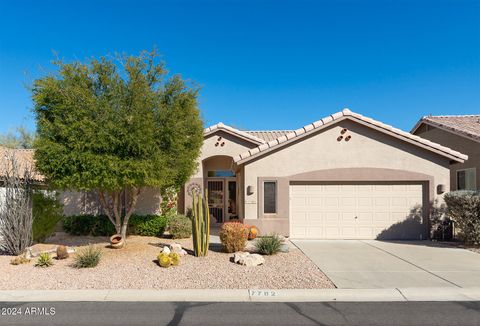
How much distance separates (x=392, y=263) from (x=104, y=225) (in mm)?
11310

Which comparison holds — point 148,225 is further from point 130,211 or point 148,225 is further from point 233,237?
point 233,237

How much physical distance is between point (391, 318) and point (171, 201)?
12.0m

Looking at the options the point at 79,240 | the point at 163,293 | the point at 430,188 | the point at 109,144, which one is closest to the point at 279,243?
the point at 163,293

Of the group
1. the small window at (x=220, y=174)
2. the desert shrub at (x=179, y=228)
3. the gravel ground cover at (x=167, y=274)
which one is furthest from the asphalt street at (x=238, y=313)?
the small window at (x=220, y=174)

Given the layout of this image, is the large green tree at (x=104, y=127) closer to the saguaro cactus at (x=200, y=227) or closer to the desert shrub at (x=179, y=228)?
the saguaro cactus at (x=200, y=227)

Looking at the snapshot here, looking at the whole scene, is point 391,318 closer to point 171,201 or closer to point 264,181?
point 264,181

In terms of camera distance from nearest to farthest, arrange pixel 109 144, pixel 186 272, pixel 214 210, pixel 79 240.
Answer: pixel 186 272, pixel 109 144, pixel 79 240, pixel 214 210

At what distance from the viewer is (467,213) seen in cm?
1104

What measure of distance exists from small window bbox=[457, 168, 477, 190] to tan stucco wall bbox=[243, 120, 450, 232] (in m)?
3.15

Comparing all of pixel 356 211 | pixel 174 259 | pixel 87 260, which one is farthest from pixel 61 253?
pixel 356 211

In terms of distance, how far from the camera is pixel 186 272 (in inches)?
311

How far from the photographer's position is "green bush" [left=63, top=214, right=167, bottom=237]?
13867 millimetres

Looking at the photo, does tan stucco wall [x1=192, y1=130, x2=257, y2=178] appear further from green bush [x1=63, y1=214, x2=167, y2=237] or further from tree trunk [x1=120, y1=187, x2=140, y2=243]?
tree trunk [x1=120, y1=187, x2=140, y2=243]

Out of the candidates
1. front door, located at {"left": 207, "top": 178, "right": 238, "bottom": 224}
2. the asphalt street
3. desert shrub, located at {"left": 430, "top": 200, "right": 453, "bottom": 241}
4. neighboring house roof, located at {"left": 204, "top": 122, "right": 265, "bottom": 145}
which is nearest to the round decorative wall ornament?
front door, located at {"left": 207, "top": 178, "right": 238, "bottom": 224}
